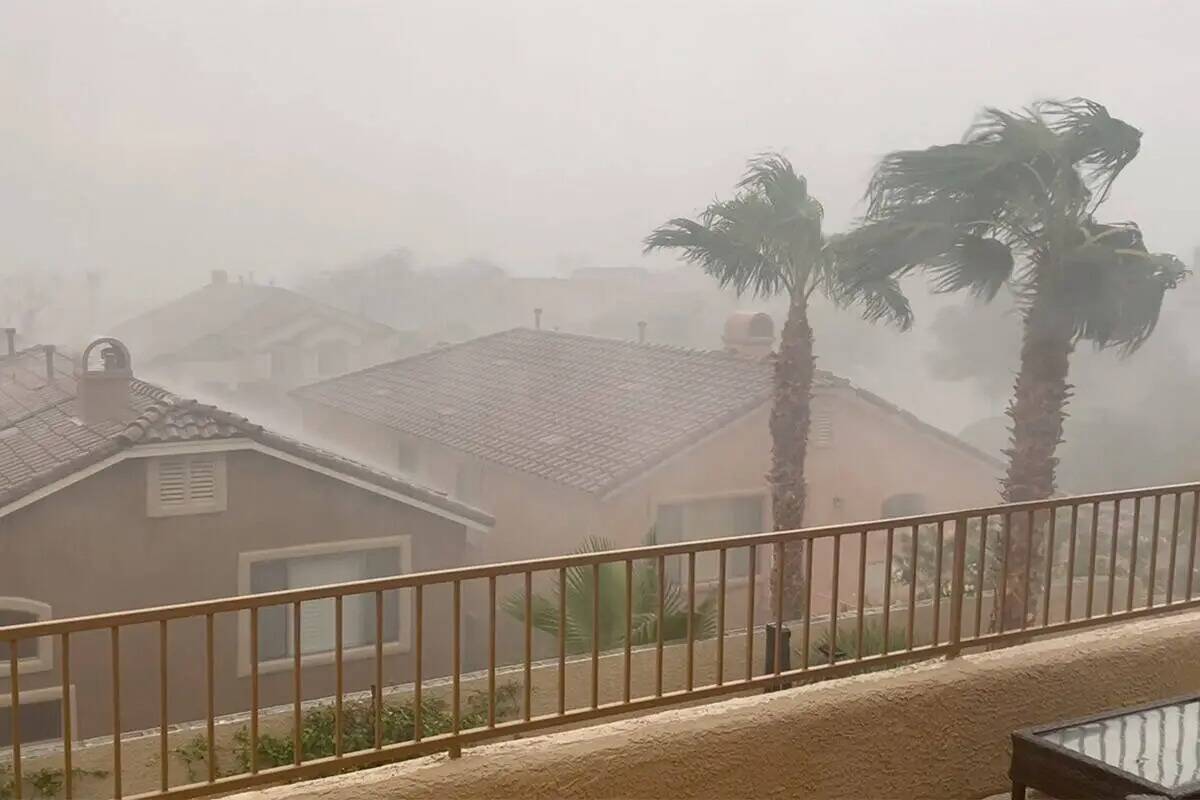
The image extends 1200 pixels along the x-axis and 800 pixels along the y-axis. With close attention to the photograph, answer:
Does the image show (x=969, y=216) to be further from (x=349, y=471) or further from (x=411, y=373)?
(x=349, y=471)

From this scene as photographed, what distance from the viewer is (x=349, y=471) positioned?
4.42m

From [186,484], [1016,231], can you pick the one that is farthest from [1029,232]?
[186,484]

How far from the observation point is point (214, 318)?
13.9 feet

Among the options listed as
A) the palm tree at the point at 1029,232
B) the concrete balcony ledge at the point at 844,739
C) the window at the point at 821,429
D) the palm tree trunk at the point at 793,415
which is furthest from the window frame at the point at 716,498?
the concrete balcony ledge at the point at 844,739

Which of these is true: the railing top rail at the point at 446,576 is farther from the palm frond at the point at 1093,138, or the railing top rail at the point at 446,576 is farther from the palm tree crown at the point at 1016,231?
the palm frond at the point at 1093,138

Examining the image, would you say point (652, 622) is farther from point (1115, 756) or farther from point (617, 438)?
point (1115, 756)

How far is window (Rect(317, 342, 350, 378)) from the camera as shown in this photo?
14.8 feet

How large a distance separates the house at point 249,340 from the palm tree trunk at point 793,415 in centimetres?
204

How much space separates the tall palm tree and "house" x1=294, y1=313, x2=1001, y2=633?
3.5 inches

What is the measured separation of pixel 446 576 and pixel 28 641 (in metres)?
2.04

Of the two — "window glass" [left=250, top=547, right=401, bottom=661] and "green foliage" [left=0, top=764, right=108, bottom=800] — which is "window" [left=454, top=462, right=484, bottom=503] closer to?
"window glass" [left=250, top=547, right=401, bottom=661]

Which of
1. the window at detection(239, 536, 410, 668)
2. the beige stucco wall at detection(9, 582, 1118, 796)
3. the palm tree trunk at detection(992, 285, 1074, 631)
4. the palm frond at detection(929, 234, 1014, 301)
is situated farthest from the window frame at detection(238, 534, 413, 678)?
the palm tree trunk at detection(992, 285, 1074, 631)

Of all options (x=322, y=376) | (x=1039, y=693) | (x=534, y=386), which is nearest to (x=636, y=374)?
(x=534, y=386)

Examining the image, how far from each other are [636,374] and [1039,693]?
9.09 ft
